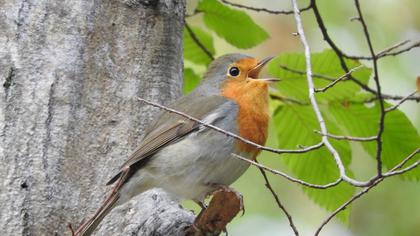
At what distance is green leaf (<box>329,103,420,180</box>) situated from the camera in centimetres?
427

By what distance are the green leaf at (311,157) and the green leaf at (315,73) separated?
147 mm

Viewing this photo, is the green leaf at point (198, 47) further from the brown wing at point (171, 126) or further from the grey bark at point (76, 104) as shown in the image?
the grey bark at point (76, 104)

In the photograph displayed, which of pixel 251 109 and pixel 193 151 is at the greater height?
pixel 251 109

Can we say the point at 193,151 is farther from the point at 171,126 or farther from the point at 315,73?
the point at 315,73

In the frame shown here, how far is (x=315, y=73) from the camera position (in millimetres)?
4473

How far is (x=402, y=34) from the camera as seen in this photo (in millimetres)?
7898

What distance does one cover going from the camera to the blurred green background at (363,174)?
7.61m

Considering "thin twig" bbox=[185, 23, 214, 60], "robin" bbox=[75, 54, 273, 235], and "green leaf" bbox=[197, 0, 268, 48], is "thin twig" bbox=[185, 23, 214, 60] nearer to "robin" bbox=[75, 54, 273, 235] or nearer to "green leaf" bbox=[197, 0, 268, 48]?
"green leaf" bbox=[197, 0, 268, 48]

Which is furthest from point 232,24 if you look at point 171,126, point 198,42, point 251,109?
point 171,126

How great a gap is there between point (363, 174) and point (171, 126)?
371 centimetres

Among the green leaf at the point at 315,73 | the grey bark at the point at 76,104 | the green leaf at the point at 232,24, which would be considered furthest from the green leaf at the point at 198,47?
the grey bark at the point at 76,104

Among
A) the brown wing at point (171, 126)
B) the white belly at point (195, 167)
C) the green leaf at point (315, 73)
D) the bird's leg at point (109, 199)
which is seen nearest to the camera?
the bird's leg at point (109, 199)

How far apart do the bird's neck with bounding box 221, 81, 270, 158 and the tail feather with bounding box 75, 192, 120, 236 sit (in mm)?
729

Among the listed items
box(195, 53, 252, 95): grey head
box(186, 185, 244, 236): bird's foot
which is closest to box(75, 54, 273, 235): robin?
box(195, 53, 252, 95): grey head
